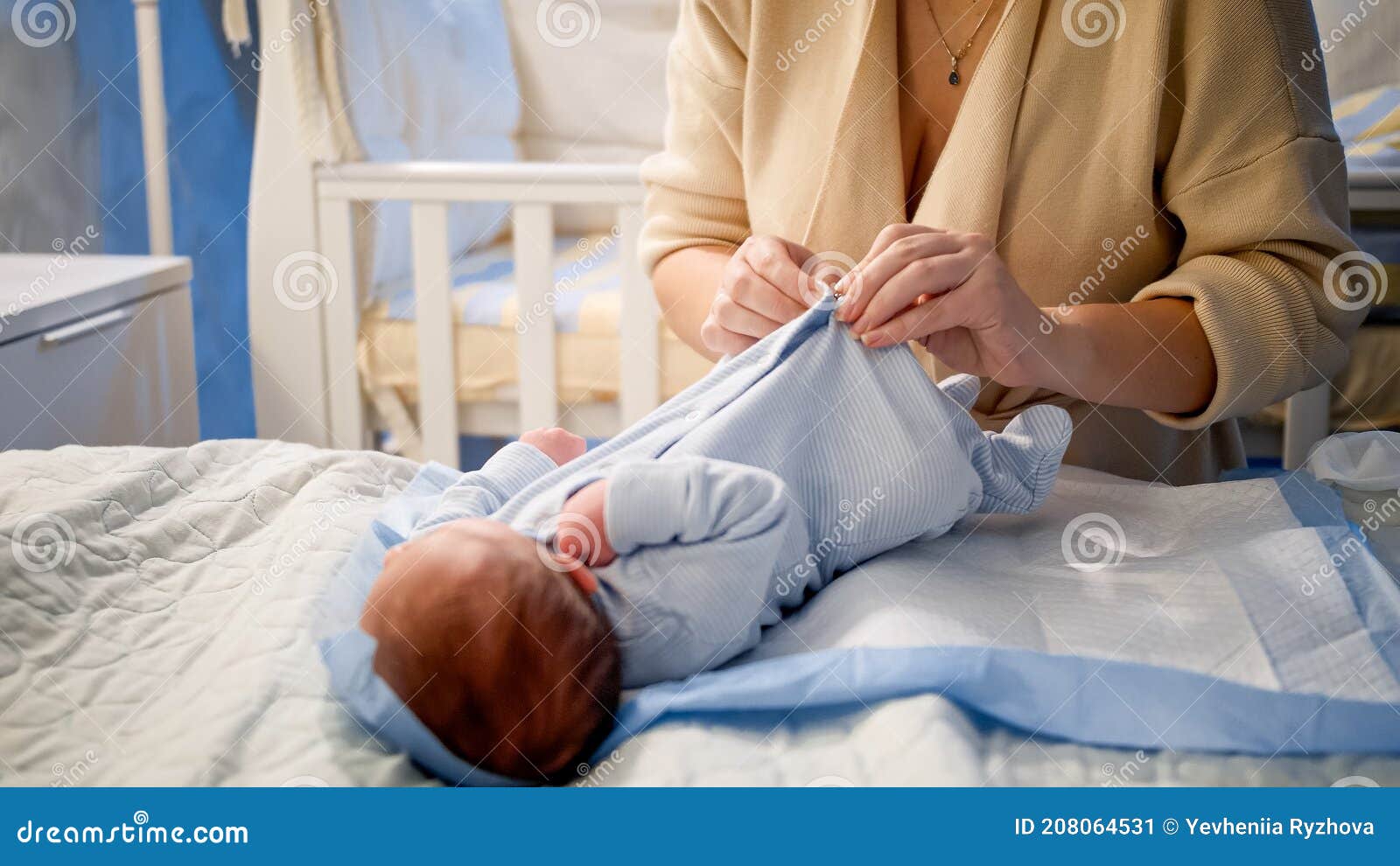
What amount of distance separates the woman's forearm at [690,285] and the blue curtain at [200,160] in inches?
63.2

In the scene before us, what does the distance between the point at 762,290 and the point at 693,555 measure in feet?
0.94

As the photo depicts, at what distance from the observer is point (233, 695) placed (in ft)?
2.61

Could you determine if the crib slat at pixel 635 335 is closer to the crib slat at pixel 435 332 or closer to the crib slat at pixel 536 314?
the crib slat at pixel 536 314

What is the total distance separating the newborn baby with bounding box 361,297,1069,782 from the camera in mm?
806

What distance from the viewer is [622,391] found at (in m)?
2.22

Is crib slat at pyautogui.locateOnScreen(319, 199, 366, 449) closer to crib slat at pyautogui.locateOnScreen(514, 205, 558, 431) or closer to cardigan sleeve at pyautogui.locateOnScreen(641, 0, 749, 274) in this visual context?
crib slat at pyautogui.locateOnScreen(514, 205, 558, 431)

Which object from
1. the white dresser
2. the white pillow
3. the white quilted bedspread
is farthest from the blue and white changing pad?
the white pillow

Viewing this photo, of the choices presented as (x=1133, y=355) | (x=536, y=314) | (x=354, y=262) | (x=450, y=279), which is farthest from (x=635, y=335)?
(x=1133, y=355)

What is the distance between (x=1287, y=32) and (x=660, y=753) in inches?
35.8

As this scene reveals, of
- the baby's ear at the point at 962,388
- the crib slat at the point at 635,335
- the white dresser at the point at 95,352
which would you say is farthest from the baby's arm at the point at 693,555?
the crib slat at the point at 635,335

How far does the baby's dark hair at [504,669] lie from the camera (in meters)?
0.79

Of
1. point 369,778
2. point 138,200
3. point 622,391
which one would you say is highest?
point 138,200
